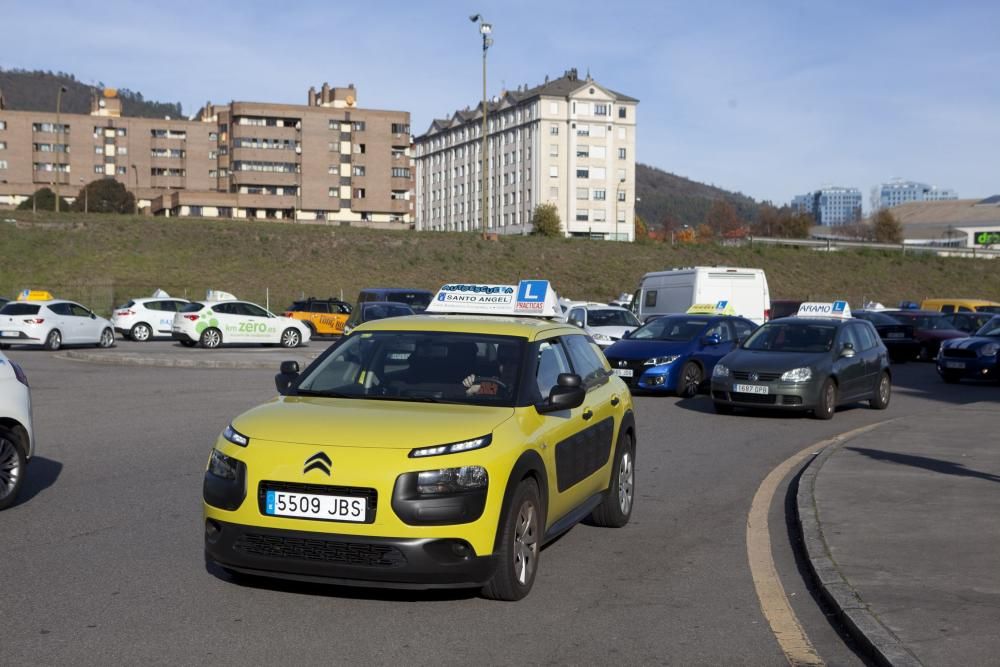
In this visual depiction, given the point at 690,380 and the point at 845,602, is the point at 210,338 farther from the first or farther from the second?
the point at 845,602

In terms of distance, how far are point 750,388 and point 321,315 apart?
28673mm

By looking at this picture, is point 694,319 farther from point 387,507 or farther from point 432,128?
point 432,128

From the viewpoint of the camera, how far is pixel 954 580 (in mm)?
6477

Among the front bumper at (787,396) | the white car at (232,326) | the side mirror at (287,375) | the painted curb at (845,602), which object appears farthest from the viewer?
the white car at (232,326)

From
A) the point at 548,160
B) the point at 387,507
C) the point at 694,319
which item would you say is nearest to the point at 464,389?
the point at 387,507

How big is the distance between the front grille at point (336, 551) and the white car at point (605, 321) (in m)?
21.4

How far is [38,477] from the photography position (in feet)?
33.5

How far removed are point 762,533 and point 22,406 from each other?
598 centimetres

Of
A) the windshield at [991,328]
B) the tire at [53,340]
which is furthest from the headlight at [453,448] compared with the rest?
the tire at [53,340]

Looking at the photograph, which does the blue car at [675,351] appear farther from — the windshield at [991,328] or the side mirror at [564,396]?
the side mirror at [564,396]

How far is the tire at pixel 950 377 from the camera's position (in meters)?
24.7

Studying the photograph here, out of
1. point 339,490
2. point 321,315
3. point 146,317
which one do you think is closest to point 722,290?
point 321,315

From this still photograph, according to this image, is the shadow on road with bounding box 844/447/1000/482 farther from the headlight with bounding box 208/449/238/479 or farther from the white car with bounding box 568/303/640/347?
the white car with bounding box 568/303/640/347

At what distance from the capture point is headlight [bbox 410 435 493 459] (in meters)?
5.75
